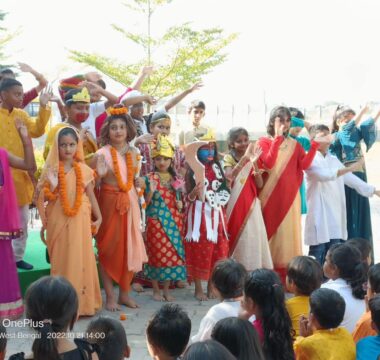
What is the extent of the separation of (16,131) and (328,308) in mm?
3749

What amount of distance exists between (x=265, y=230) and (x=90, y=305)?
2045 mm

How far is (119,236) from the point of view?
5852 mm

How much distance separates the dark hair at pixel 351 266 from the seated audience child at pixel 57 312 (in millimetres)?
1964

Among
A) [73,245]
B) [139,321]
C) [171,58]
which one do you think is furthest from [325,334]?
[171,58]

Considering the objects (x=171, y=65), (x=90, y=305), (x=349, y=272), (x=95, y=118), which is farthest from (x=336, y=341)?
(x=171, y=65)

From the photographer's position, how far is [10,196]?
212 inches

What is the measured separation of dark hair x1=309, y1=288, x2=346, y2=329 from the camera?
335 centimetres

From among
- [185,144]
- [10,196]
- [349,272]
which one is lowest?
[349,272]

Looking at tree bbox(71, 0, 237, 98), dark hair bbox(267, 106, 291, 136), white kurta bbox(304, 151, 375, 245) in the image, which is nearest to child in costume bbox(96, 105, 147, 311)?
dark hair bbox(267, 106, 291, 136)

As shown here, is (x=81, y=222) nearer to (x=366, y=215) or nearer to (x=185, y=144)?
(x=185, y=144)

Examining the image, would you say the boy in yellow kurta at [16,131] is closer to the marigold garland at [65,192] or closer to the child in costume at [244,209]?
the marigold garland at [65,192]

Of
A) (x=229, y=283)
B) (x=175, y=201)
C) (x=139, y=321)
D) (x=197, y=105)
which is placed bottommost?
(x=139, y=321)

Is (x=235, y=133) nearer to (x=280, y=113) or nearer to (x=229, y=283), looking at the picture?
(x=280, y=113)

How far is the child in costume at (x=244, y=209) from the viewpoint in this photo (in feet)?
21.3
